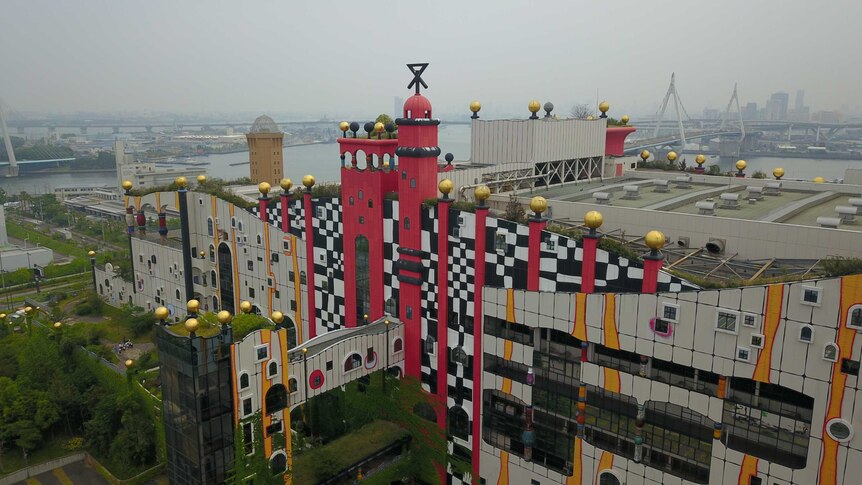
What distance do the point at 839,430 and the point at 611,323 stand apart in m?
5.14

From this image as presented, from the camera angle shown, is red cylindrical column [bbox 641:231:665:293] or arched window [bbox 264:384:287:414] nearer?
red cylindrical column [bbox 641:231:665:293]

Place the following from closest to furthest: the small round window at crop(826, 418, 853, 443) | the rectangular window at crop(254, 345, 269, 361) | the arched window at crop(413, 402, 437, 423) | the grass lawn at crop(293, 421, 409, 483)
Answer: the small round window at crop(826, 418, 853, 443) < the rectangular window at crop(254, 345, 269, 361) < the grass lawn at crop(293, 421, 409, 483) < the arched window at crop(413, 402, 437, 423)

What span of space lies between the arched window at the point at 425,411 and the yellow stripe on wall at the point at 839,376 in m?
11.0

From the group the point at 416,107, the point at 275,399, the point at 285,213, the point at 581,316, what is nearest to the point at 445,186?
the point at 416,107

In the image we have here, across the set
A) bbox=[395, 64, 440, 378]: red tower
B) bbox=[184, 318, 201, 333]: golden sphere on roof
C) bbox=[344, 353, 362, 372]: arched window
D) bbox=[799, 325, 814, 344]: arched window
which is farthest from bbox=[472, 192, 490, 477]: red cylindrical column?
bbox=[799, 325, 814, 344]: arched window

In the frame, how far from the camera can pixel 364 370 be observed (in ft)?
64.8

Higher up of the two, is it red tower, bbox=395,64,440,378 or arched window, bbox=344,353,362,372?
red tower, bbox=395,64,440,378

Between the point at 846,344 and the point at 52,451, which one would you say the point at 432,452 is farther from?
the point at 52,451

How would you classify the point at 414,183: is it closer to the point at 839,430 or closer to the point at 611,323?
the point at 611,323

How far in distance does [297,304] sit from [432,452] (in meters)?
8.30

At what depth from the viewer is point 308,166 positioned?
399 feet

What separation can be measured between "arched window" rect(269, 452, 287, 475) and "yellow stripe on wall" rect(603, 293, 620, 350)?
32.2 feet

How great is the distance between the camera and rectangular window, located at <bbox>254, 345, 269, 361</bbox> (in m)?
16.6

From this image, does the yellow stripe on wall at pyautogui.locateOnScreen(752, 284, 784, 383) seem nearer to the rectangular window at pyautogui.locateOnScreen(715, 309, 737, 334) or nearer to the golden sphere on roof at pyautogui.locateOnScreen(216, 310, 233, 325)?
the rectangular window at pyautogui.locateOnScreen(715, 309, 737, 334)
